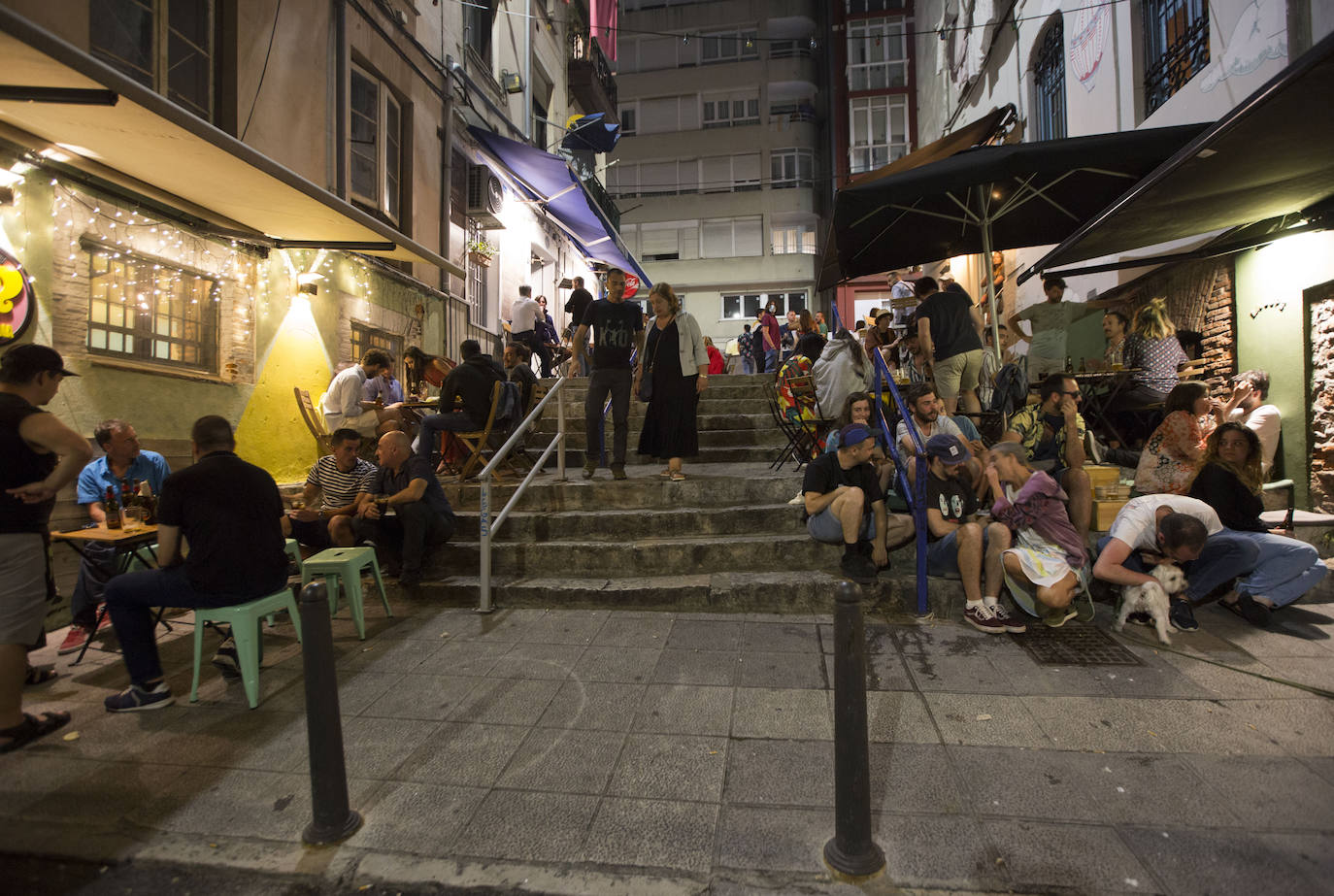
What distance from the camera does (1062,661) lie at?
3.81 metres

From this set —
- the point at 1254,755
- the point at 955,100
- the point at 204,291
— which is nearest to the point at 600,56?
the point at 955,100

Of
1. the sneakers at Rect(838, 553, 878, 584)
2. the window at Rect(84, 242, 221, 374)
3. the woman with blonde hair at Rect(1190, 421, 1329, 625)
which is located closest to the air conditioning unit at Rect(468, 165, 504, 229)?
the window at Rect(84, 242, 221, 374)

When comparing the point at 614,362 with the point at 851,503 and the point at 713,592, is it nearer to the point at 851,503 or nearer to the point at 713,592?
the point at 713,592

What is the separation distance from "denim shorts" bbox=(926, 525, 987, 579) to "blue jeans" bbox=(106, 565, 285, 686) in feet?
14.7

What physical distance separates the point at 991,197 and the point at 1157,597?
486 cm

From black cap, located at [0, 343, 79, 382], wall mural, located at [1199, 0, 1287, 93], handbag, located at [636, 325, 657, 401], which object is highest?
wall mural, located at [1199, 0, 1287, 93]

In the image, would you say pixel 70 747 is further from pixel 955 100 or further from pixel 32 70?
pixel 955 100

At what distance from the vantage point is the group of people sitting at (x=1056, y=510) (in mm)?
4219

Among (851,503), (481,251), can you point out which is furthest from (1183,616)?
(481,251)

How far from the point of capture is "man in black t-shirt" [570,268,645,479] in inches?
256

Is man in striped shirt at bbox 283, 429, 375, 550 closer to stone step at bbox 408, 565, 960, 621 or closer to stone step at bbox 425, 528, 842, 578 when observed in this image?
stone step at bbox 425, 528, 842, 578

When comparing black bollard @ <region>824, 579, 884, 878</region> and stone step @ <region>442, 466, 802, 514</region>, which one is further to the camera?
stone step @ <region>442, 466, 802, 514</region>

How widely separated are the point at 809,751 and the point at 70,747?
360 cm

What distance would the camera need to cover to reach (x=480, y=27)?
1312 centimetres
